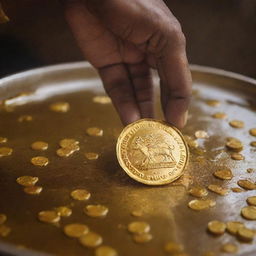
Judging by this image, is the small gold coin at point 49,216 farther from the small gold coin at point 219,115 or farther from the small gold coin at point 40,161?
the small gold coin at point 219,115

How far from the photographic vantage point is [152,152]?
981 millimetres

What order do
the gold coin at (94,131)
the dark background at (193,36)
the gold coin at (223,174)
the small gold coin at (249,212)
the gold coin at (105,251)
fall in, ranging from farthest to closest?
the dark background at (193,36) → the gold coin at (94,131) → the gold coin at (223,174) → the small gold coin at (249,212) → the gold coin at (105,251)

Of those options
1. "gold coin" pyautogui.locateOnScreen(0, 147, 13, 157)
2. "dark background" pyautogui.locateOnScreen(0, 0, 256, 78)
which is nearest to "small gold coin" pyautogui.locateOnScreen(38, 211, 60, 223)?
"gold coin" pyautogui.locateOnScreen(0, 147, 13, 157)

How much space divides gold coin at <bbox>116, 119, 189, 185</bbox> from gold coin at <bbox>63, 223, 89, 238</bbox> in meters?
0.17

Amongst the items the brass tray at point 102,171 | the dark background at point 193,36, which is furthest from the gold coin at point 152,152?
the dark background at point 193,36

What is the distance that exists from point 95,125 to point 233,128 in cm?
34

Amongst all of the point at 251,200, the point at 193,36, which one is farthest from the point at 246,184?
the point at 193,36

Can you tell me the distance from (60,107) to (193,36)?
690 millimetres

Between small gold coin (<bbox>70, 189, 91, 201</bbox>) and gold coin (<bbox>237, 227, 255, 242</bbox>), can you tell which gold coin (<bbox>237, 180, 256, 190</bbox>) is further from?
small gold coin (<bbox>70, 189, 91, 201</bbox>)

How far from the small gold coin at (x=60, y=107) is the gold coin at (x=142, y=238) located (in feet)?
1.70

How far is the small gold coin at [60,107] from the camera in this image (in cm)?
124

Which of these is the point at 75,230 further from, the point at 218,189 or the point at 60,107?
the point at 60,107

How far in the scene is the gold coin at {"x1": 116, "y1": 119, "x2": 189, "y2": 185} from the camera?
950 millimetres

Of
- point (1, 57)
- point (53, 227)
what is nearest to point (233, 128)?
point (53, 227)
